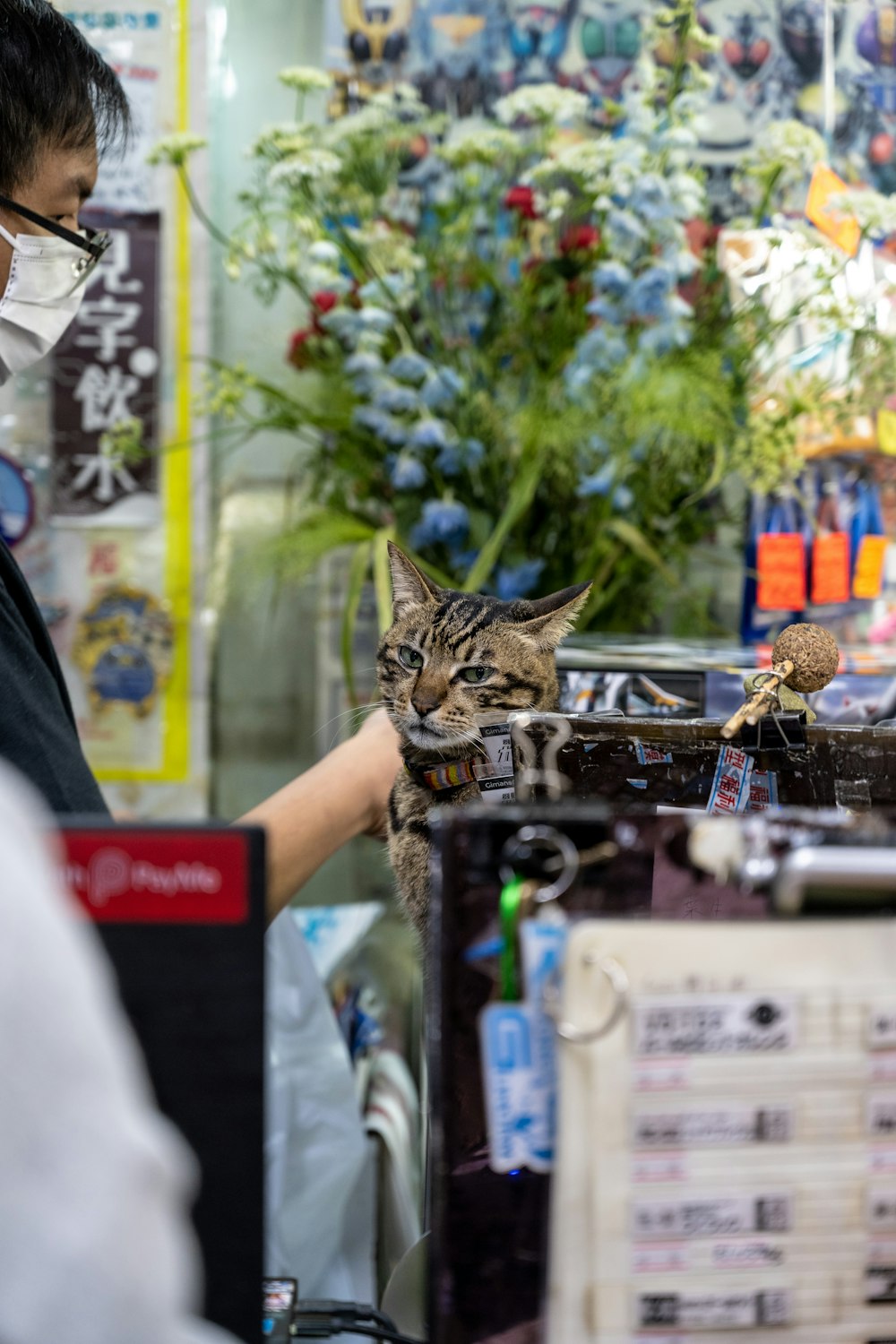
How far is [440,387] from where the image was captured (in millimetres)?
1468

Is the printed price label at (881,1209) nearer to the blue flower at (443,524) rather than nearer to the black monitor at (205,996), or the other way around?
the black monitor at (205,996)

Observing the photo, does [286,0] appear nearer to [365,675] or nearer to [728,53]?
[728,53]

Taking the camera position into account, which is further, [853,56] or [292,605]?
[292,605]

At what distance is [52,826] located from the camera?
38cm

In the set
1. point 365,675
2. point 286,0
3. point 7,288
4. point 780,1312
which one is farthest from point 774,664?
point 286,0

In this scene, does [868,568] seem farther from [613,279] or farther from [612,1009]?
[612,1009]

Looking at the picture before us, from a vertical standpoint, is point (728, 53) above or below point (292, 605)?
above

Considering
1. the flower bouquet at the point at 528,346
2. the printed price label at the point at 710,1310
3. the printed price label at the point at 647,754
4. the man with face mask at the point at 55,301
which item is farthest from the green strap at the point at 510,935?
the flower bouquet at the point at 528,346

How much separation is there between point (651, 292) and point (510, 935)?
1214mm

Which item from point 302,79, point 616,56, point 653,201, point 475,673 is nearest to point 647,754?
point 475,673

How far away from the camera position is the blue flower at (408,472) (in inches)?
59.3

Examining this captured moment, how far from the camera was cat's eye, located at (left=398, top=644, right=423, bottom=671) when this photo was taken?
97 cm

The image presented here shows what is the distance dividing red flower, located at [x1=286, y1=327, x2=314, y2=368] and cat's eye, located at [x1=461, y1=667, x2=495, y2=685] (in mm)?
914

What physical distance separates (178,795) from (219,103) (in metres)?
1.19
